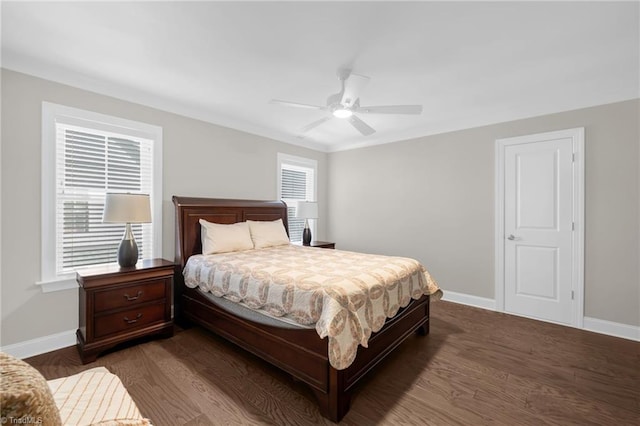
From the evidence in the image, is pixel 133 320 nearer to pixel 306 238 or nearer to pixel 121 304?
pixel 121 304

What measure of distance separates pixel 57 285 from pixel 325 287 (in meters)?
2.66

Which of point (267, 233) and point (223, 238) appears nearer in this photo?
point (223, 238)

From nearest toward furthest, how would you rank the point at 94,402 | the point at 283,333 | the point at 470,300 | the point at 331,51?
the point at 94,402, the point at 283,333, the point at 331,51, the point at 470,300

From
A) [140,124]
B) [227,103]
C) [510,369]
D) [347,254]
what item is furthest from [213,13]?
[510,369]

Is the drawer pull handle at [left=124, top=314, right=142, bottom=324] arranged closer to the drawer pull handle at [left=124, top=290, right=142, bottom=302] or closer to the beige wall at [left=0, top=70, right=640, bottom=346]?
the drawer pull handle at [left=124, top=290, right=142, bottom=302]

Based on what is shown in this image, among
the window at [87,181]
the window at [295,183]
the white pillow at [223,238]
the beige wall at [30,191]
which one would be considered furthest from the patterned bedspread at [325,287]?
the window at [295,183]

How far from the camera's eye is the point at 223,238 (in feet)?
10.9

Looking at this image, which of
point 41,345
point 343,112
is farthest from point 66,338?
point 343,112

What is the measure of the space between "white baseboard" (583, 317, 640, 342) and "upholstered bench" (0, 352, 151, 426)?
4224mm

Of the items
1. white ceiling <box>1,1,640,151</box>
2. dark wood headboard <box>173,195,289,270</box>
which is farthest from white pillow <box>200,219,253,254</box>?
white ceiling <box>1,1,640,151</box>

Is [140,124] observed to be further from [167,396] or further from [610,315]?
[610,315]

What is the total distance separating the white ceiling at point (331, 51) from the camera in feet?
6.23

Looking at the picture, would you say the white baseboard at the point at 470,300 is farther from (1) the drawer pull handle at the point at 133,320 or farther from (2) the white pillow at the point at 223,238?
(1) the drawer pull handle at the point at 133,320

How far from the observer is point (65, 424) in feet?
2.99
